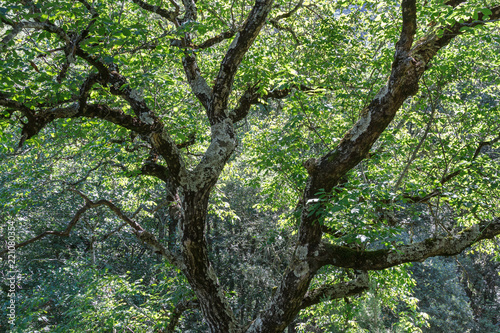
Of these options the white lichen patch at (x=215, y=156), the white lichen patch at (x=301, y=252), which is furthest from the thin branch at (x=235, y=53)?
the white lichen patch at (x=301, y=252)

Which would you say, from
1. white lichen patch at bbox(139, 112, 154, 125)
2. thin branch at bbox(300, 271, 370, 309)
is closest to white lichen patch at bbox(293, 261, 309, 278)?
thin branch at bbox(300, 271, 370, 309)

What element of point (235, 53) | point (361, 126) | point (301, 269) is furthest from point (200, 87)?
point (301, 269)

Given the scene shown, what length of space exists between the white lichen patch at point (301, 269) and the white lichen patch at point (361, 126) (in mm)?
1424

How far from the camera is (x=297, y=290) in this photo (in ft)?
10.7

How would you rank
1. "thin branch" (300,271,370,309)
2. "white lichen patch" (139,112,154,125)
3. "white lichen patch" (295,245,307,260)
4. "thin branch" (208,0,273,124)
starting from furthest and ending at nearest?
"thin branch" (300,271,370,309), "thin branch" (208,0,273,124), "white lichen patch" (295,245,307,260), "white lichen patch" (139,112,154,125)

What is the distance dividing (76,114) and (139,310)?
3495 millimetres

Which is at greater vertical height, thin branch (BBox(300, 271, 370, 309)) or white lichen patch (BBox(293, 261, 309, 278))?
white lichen patch (BBox(293, 261, 309, 278))

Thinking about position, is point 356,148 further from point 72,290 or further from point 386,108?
point 72,290

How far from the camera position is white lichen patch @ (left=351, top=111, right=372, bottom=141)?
307cm

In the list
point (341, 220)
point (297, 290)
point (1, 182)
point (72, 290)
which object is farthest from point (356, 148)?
point (1, 182)

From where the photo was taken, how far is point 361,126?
3.10 metres

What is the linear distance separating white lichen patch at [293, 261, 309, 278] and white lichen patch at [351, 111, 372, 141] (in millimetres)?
1424

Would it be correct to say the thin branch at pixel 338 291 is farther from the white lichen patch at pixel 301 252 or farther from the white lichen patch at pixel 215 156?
the white lichen patch at pixel 215 156

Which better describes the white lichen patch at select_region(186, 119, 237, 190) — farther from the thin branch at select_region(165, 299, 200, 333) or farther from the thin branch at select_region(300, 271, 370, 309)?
the thin branch at select_region(300, 271, 370, 309)
